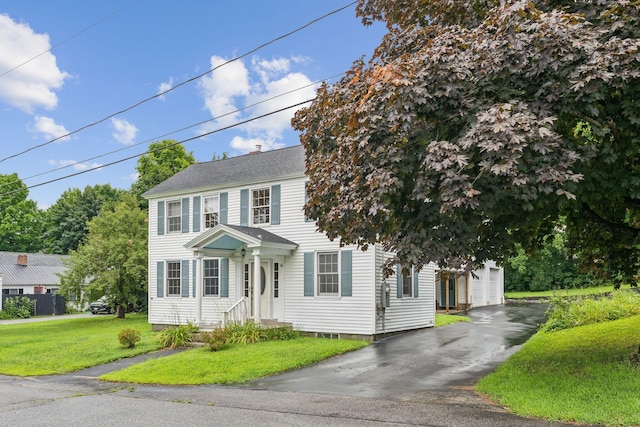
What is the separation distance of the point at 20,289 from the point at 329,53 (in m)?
34.6

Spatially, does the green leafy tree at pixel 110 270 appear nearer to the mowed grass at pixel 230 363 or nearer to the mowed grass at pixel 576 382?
the mowed grass at pixel 230 363

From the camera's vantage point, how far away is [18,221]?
176 feet

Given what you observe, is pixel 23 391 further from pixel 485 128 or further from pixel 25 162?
pixel 25 162

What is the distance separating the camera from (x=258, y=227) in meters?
18.3

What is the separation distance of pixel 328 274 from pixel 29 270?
32.2 m

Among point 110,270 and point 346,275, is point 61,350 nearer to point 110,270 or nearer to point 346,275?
point 346,275

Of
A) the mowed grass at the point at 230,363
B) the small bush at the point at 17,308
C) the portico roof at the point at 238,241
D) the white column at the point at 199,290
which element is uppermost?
the portico roof at the point at 238,241

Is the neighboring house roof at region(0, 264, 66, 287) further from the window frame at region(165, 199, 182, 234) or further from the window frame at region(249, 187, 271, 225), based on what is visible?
the window frame at region(249, 187, 271, 225)

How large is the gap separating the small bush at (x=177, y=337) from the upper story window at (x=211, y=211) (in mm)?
4796

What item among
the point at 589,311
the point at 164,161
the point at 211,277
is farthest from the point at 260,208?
the point at 164,161

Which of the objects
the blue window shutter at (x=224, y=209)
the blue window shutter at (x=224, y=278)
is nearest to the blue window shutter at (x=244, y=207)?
the blue window shutter at (x=224, y=209)

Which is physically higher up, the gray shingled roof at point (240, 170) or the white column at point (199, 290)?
the gray shingled roof at point (240, 170)

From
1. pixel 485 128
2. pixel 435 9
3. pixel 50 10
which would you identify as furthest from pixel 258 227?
pixel 485 128

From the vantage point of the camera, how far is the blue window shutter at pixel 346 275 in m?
16.2
